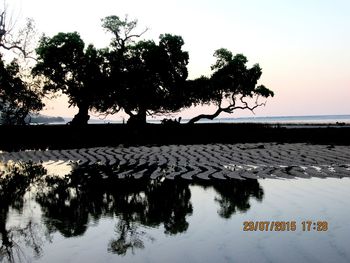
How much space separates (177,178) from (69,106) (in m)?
36.5

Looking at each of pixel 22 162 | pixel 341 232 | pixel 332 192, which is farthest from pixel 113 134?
pixel 341 232

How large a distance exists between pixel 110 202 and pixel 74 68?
125 feet

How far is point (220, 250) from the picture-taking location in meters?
4.90

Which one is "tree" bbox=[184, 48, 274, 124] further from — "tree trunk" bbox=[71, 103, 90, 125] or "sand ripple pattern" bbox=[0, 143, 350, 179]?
"sand ripple pattern" bbox=[0, 143, 350, 179]

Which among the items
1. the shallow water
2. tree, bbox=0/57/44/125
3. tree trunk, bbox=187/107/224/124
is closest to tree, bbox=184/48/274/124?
tree trunk, bbox=187/107/224/124

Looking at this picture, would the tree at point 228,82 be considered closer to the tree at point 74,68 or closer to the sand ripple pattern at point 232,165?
the tree at point 74,68

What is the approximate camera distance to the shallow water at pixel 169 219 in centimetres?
482

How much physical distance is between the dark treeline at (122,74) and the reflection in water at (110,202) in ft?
105

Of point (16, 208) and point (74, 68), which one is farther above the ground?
point (74, 68)

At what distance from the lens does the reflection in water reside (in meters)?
5.72

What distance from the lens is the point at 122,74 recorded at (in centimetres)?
4406

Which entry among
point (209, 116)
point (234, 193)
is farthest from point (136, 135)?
point (234, 193)

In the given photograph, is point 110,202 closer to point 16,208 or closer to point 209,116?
point 16,208

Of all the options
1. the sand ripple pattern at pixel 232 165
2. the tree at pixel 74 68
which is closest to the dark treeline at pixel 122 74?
the tree at pixel 74 68
